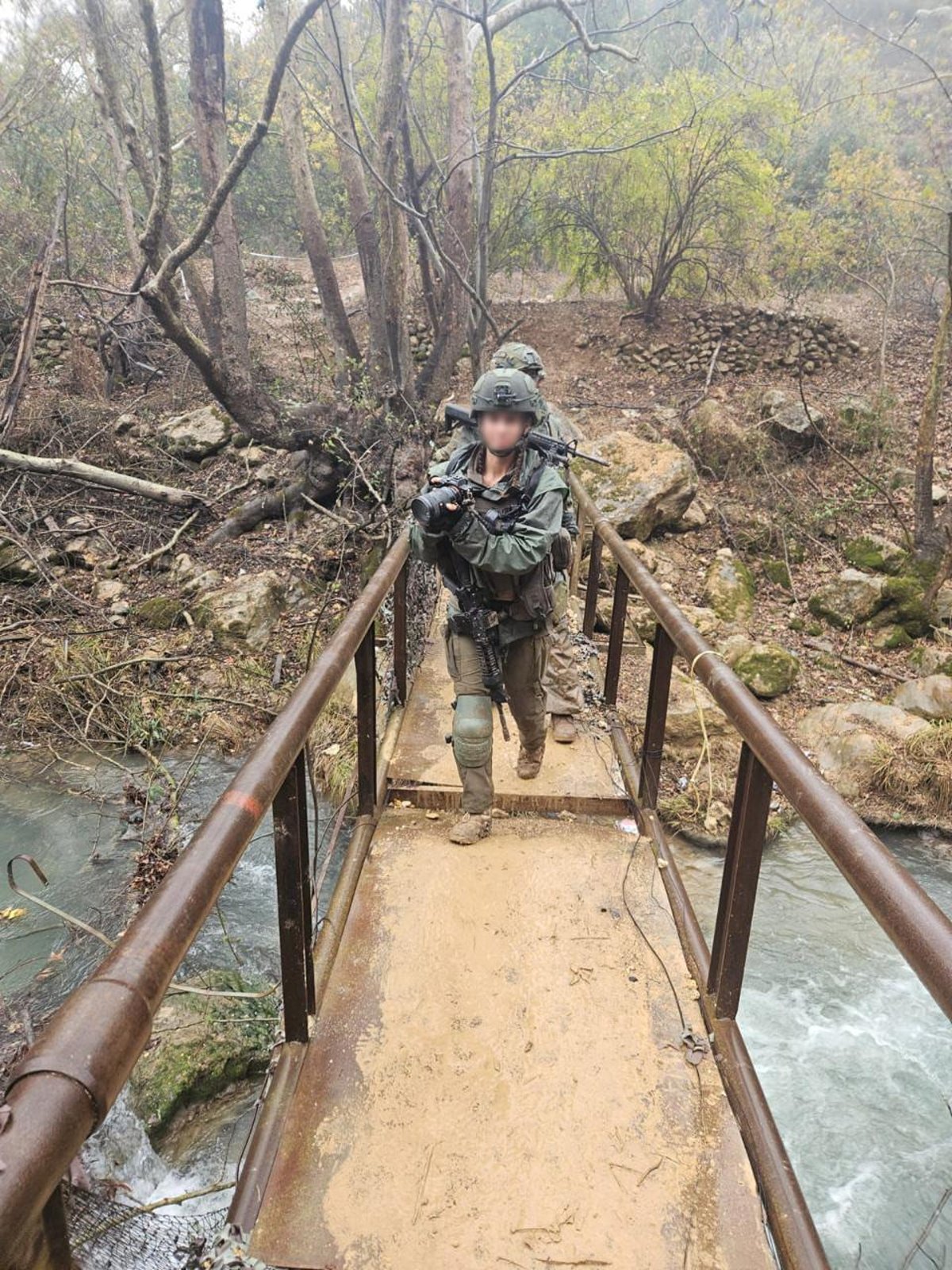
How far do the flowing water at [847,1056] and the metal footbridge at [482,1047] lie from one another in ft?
5.50

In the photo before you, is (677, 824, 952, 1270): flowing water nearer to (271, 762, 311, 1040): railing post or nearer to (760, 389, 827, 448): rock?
(271, 762, 311, 1040): railing post

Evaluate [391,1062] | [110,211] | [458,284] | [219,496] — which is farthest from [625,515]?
[110,211]

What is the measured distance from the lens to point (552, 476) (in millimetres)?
3176

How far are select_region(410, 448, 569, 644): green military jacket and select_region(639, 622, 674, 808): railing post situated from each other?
1.63ft

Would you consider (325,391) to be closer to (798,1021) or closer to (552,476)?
(552,476)

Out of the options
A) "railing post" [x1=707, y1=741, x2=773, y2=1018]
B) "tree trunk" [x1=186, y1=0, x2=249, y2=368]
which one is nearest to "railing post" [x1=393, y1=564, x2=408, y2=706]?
"railing post" [x1=707, y1=741, x2=773, y2=1018]

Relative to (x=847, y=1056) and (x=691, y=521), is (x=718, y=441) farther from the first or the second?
(x=847, y=1056)

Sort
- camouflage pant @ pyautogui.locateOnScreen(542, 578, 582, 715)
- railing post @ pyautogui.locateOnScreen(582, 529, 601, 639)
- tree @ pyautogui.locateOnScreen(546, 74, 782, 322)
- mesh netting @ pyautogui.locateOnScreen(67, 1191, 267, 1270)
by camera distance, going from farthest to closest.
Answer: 1. tree @ pyautogui.locateOnScreen(546, 74, 782, 322)
2. railing post @ pyautogui.locateOnScreen(582, 529, 601, 639)
3. camouflage pant @ pyautogui.locateOnScreen(542, 578, 582, 715)
4. mesh netting @ pyautogui.locateOnScreen(67, 1191, 267, 1270)

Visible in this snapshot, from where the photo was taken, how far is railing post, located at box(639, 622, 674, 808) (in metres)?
3.28

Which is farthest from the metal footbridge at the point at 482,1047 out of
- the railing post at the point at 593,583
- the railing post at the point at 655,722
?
the railing post at the point at 593,583

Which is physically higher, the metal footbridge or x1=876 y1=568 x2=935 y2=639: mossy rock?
the metal footbridge

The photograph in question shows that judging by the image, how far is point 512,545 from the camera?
2.95 meters

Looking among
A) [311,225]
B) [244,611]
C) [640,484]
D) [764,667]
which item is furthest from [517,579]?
[311,225]

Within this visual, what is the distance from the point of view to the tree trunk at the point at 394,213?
28.2 ft
